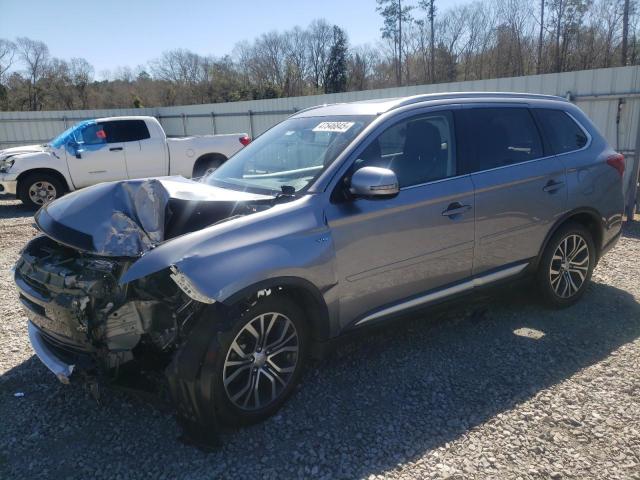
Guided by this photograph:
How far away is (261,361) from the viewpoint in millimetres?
3014

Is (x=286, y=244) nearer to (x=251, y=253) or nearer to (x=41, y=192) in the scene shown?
(x=251, y=253)

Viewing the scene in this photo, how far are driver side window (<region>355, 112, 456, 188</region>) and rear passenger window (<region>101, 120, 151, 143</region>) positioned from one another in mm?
9245

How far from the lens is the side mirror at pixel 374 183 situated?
306cm

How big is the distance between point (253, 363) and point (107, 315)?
89 centimetres

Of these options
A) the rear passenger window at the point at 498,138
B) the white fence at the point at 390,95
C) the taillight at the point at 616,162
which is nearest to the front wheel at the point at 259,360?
the rear passenger window at the point at 498,138

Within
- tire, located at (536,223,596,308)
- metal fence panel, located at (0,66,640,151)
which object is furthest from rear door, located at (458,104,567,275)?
metal fence panel, located at (0,66,640,151)

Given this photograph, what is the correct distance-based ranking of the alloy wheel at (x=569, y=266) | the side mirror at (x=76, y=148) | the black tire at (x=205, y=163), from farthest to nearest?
the black tire at (x=205, y=163) → the side mirror at (x=76, y=148) → the alloy wheel at (x=569, y=266)

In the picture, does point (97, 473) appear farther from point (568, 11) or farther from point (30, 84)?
point (30, 84)

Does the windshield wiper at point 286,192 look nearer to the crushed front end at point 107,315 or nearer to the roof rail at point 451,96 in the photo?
the crushed front end at point 107,315

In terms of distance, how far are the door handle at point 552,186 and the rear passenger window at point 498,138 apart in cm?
26

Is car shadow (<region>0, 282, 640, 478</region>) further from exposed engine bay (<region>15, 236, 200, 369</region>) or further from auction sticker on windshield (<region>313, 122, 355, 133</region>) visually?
auction sticker on windshield (<region>313, 122, 355, 133</region>)

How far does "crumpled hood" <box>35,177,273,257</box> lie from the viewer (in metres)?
2.89

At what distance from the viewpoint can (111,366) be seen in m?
2.91

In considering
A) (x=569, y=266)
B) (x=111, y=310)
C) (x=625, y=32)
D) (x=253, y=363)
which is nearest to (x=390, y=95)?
(x=569, y=266)
